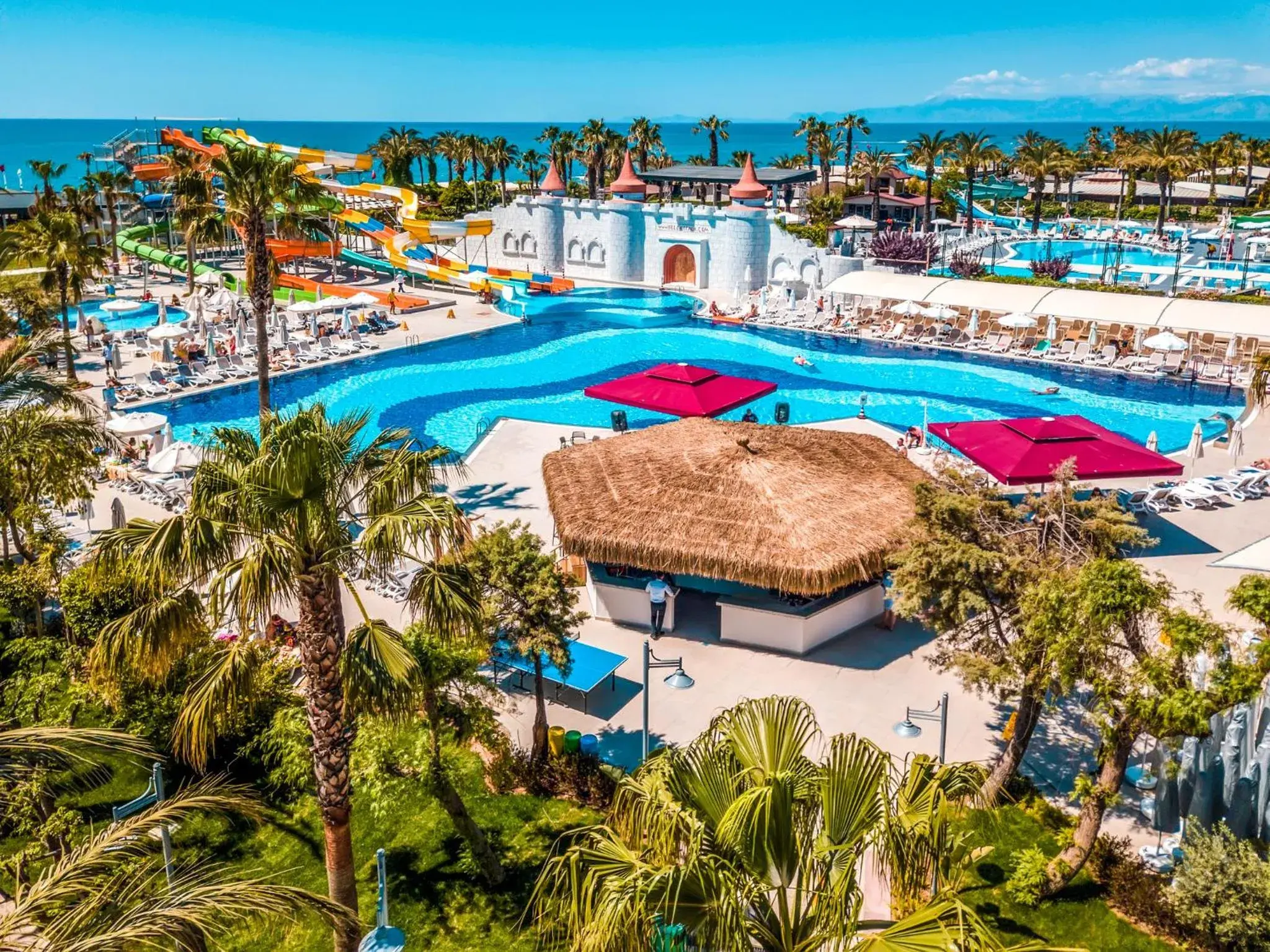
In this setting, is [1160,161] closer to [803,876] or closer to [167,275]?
[167,275]

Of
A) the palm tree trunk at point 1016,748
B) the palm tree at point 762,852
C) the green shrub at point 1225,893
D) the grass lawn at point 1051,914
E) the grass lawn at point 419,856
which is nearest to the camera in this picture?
the palm tree at point 762,852

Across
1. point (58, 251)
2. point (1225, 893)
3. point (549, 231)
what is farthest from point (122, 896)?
point (549, 231)

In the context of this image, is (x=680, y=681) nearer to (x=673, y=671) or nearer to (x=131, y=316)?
(x=673, y=671)

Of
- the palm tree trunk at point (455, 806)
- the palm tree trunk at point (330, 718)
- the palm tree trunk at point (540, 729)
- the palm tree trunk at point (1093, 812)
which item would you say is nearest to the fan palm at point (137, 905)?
the palm tree trunk at point (330, 718)

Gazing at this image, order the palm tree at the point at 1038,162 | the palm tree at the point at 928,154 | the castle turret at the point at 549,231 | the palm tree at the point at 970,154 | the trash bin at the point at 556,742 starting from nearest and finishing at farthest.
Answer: the trash bin at the point at 556,742
the castle turret at the point at 549,231
the palm tree at the point at 928,154
the palm tree at the point at 1038,162
the palm tree at the point at 970,154

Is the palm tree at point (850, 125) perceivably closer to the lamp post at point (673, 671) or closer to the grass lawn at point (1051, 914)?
the lamp post at point (673, 671)

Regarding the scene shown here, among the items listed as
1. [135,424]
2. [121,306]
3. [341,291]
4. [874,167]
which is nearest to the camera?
[135,424]

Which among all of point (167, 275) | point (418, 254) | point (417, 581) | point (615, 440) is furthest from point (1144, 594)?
point (167, 275)
